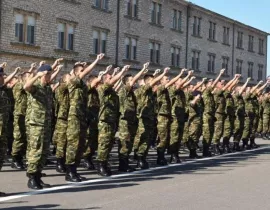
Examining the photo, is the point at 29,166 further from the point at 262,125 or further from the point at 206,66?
the point at 206,66

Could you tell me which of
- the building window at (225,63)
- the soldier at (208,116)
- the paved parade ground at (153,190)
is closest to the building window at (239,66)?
the building window at (225,63)

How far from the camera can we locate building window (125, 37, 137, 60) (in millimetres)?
37750

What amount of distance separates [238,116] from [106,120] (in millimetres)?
7689

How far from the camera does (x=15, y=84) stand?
1329 centimetres

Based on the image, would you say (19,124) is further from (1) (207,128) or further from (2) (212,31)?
(2) (212,31)

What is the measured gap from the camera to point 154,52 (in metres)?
41.0

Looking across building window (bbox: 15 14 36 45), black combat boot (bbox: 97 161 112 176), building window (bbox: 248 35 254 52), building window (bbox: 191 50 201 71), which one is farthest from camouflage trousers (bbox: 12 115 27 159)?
building window (bbox: 248 35 254 52)

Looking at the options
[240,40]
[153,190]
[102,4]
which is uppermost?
[240,40]

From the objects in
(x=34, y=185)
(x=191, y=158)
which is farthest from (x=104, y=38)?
(x=34, y=185)

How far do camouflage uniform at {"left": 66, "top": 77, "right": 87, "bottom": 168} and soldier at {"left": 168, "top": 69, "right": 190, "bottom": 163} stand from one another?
3.86 metres

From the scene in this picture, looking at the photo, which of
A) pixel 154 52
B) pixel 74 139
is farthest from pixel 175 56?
pixel 74 139

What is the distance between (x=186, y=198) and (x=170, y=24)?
3474 centimetres

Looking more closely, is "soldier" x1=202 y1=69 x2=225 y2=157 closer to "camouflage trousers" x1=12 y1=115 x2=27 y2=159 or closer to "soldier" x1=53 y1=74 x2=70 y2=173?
"camouflage trousers" x1=12 y1=115 x2=27 y2=159

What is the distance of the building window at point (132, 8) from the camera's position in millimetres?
37750
